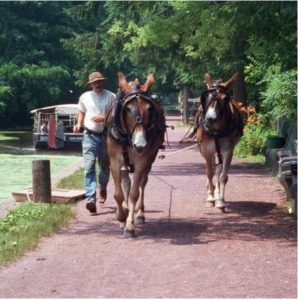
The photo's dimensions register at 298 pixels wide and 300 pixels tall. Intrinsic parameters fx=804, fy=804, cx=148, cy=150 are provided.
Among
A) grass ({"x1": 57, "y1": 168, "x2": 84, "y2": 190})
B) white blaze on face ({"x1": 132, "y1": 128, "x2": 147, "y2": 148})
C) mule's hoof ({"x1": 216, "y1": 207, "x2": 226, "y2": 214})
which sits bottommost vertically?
grass ({"x1": 57, "y1": 168, "x2": 84, "y2": 190})

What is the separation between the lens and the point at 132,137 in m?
10.3

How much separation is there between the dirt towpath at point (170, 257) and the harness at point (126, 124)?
4.13 ft

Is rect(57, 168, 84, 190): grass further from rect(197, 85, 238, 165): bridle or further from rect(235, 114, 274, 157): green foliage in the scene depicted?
rect(235, 114, 274, 157): green foliage

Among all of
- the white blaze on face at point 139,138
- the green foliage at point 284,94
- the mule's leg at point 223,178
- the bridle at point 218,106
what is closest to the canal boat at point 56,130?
the green foliage at point 284,94

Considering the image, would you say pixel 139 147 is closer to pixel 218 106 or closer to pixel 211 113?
pixel 211 113

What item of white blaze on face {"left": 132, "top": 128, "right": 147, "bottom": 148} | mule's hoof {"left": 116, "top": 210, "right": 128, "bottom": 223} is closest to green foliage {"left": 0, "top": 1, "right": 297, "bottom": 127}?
white blaze on face {"left": 132, "top": 128, "right": 147, "bottom": 148}

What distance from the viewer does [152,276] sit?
8.07m

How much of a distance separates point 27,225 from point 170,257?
9.09ft

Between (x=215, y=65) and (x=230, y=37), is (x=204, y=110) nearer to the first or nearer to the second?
(x=230, y=37)

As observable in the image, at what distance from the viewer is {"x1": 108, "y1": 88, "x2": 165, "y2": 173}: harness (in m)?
10.4

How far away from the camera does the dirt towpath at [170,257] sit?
7512mm

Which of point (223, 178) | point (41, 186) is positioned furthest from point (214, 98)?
point (41, 186)

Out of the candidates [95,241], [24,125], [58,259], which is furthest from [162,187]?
[24,125]

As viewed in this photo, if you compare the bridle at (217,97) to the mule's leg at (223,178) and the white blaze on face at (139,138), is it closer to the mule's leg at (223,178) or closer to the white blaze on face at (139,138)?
the mule's leg at (223,178)
